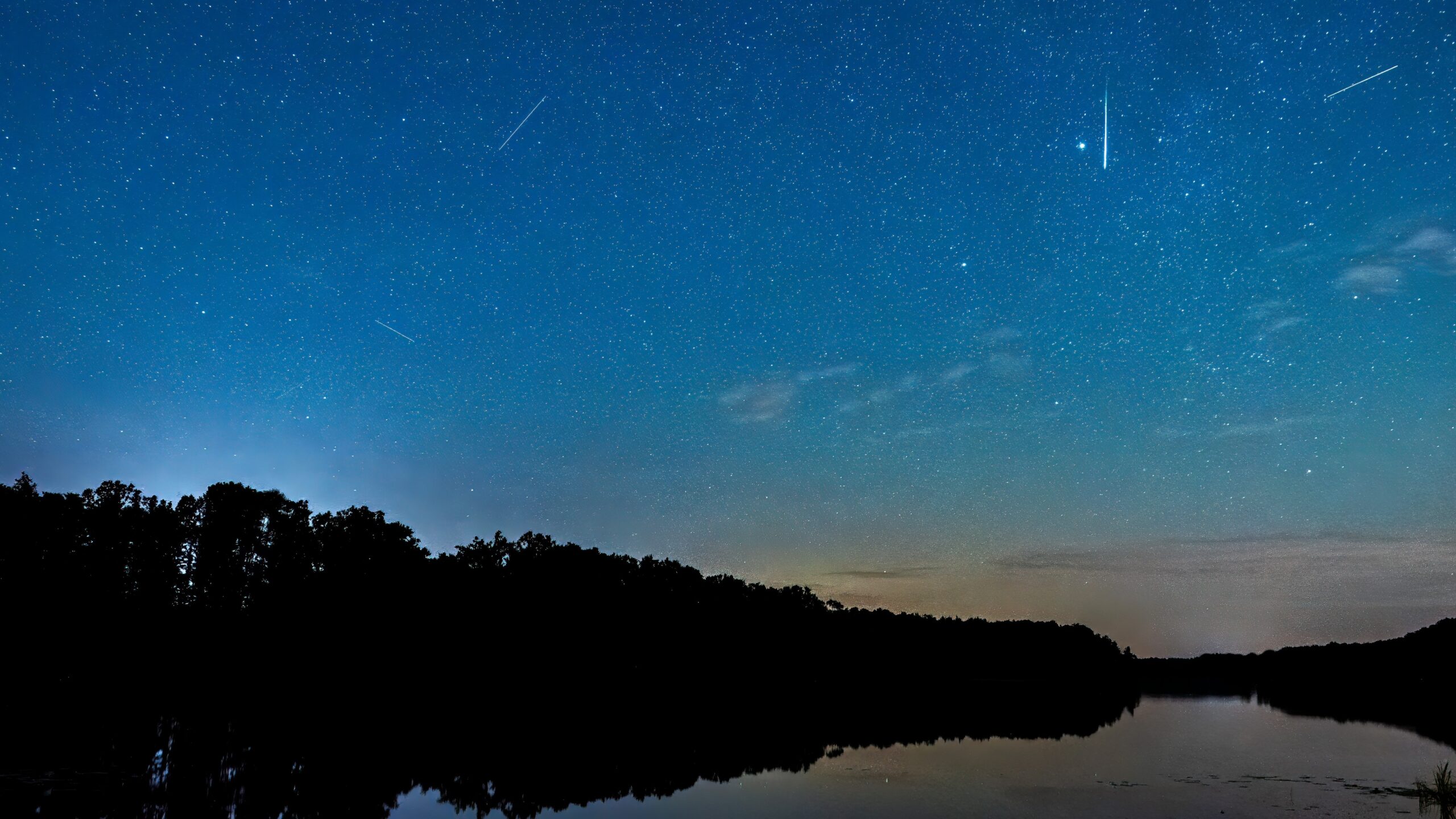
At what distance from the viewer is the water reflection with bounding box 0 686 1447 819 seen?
2641 centimetres

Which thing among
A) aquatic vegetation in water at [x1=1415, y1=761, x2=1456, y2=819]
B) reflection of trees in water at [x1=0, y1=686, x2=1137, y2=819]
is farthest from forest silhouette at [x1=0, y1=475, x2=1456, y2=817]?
aquatic vegetation in water at [x1=1415, y1=761, x2=1456, y2=819]

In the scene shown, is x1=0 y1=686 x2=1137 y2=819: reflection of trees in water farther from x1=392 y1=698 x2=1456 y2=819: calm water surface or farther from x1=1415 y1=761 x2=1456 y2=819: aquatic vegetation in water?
x1=1415 y1=761 x2=1456 y2=819: aquatic vegetation in water

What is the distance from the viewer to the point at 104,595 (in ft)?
228

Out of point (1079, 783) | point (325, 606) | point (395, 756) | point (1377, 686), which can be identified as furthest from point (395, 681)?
point (1377, 686)

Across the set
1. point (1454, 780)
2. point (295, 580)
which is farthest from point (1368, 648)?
point (295, 580)

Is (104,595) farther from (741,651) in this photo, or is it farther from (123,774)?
(741,651)

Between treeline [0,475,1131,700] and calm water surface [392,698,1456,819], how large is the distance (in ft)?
148

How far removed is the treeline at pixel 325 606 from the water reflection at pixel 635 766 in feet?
75.0

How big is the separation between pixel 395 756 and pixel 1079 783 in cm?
2889

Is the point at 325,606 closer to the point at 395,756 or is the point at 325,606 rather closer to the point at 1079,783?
the point at 395,756

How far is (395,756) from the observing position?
3675 centimetres

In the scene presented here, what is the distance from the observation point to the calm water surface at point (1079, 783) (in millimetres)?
27938

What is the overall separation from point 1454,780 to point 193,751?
46364 millimetres

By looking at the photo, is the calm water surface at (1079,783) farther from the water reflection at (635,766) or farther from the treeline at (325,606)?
the treeline at (325,606)
